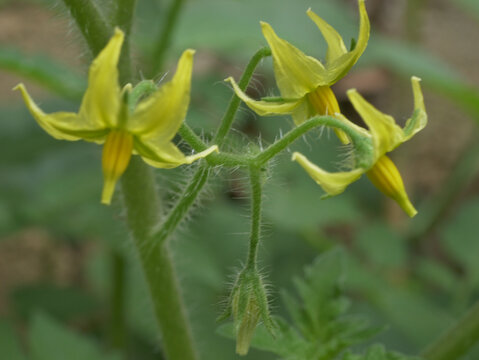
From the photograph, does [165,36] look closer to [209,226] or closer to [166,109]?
[209,226]

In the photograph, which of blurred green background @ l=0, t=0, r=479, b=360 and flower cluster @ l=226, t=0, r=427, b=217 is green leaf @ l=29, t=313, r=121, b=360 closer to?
blurred green background @ l=0, t=0, r=479, b=360

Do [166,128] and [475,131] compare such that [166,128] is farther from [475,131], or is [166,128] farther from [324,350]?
[475,131]

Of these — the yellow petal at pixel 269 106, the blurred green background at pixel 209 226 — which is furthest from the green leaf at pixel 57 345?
the yellow petal at pixel 269 106

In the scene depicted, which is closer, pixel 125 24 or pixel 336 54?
pixel 336 54

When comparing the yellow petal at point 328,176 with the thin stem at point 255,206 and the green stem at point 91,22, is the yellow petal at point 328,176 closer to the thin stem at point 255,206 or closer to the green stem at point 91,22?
the thin stem at point 255,206

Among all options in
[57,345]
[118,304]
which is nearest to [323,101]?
[57,345]

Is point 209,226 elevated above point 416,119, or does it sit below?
below

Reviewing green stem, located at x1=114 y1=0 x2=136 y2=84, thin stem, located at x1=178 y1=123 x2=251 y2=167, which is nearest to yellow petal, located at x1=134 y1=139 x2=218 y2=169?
thin stem, located at x1=178 y1=123 x2=251 y2=167
